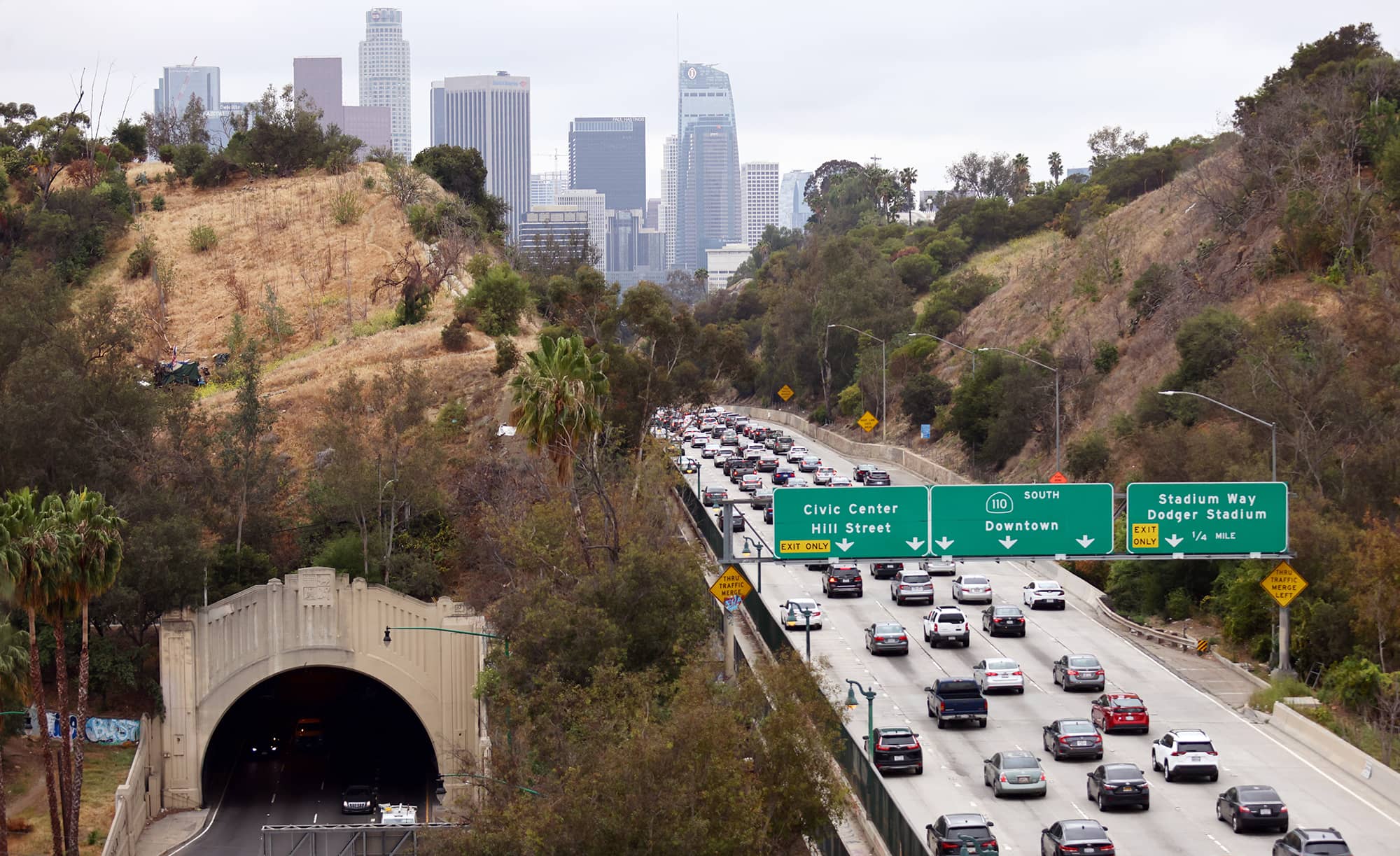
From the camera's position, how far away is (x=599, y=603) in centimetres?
4112

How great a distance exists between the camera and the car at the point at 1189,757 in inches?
1442

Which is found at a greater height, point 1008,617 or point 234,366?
point 234,366

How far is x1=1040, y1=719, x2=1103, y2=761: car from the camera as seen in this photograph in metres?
38.5

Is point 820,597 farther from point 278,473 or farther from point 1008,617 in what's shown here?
point 278,473

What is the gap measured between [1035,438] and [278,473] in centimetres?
4321

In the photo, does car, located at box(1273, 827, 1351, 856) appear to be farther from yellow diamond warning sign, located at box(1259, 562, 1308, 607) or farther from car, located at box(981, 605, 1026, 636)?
car, located at box(981, 605, 1026, 636)

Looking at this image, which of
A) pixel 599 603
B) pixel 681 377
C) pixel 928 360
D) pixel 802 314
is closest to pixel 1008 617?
pixel 599 603

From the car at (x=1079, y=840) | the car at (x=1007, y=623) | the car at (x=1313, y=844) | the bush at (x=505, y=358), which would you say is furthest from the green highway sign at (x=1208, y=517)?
the bush at (x=505, y=358)

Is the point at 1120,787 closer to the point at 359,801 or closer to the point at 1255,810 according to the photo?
the point at 1255,810

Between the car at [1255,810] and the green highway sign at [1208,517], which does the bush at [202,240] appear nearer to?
the green highway sign at [1208,517]

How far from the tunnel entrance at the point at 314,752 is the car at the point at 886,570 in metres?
19.4

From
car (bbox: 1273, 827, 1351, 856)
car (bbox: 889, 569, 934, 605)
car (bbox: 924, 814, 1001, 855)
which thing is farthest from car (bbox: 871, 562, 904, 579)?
car (bbox: 1273, 827, 1351, 856)

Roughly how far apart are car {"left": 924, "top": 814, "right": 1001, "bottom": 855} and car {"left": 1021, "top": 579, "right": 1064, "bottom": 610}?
86.6ft

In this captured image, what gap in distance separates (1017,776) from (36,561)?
25.5 meters
